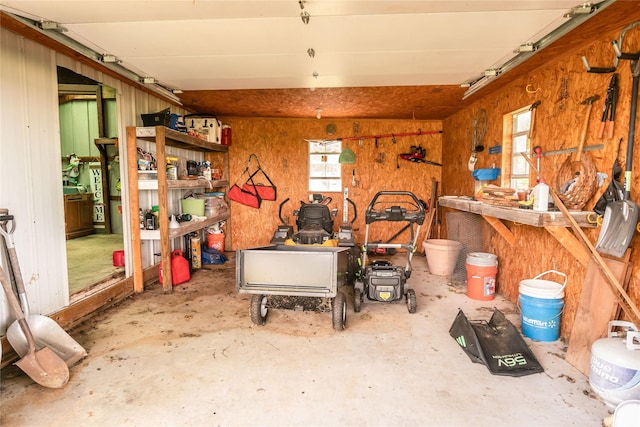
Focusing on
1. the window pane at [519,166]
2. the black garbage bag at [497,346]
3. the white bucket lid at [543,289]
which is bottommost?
the black garbage bag at [497,346]

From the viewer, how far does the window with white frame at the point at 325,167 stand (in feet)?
21.3

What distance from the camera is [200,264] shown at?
5.28 meters

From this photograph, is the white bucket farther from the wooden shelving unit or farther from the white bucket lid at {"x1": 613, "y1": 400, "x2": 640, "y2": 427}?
the wooden shelving unit

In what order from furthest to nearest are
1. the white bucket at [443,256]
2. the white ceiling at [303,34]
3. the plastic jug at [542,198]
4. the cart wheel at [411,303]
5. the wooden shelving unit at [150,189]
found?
1. the white bucket at [443,256]
2. the wooden shelving unit at [150,189]
3. the cart wheel at [411,303]
4. the plastic jug at [542,198]
5. the white ceiling at [303,34]

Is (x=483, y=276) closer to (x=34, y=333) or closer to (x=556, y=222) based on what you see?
(x=556, y=222)

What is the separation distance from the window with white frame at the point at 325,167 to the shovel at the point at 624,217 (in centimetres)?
452

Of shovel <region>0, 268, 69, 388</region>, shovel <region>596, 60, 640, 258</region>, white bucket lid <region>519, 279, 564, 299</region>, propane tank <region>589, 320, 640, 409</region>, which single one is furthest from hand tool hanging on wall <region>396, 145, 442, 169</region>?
shovel <region>0, 268, 69, 388</region>

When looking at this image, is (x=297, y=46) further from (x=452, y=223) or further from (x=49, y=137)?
(x=452, y=223)

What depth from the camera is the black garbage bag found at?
2.42 metres

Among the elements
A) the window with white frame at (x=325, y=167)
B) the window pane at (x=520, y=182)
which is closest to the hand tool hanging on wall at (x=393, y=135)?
the window with white frame at (x=325, y=167)

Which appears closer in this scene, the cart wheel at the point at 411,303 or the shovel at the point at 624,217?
the shovel at the point at 624,217

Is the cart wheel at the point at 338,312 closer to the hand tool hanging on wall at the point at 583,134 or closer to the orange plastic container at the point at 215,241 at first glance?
the hand tool hanging on wall at the point at 583,134

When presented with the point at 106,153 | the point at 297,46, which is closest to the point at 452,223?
the point at 297,46

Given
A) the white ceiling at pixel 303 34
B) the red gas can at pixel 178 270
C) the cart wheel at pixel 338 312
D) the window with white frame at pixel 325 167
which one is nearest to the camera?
the white ceiling at pixel 303 34
